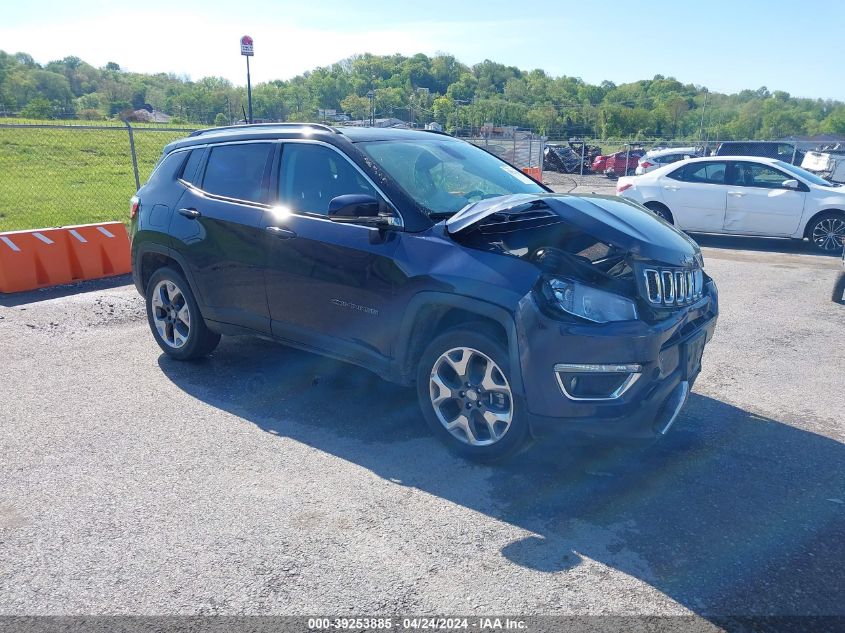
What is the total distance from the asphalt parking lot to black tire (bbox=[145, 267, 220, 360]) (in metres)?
0.16

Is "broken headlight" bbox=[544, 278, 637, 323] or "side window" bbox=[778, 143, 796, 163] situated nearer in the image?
"broken headlight" bbox=[544, 278, 637, 323]

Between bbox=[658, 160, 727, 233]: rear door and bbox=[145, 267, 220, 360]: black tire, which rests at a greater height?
bbox=[658, 160, 727, 233]: rear door

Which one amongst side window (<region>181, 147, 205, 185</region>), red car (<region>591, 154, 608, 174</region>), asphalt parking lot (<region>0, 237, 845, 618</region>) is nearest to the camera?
asphalt parking lot (<region>0, 237, 845, 618</region>)

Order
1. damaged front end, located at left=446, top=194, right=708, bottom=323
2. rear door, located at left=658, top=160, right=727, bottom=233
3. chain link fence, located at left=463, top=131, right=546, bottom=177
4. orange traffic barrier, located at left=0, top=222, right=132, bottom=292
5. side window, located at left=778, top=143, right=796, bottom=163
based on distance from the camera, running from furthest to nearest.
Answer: side window, located at left=778, top=143, right=796, bottom=163 → chain link fence, located at left=463, top=131, right=546, bottom=177 → rear door, located at left=658, top=160, right=727, bottom=233 → orange traffic barrier, located at left=0, top=222, right=132, bottom=292 → damaged front end, located at left=446, top=194, right=708, bottom=323

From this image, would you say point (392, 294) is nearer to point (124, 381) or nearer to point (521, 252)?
point (521, 252)

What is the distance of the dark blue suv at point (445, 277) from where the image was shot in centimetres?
363

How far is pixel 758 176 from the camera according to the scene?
12.2 meters

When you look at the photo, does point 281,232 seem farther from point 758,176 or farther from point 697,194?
point 758,176

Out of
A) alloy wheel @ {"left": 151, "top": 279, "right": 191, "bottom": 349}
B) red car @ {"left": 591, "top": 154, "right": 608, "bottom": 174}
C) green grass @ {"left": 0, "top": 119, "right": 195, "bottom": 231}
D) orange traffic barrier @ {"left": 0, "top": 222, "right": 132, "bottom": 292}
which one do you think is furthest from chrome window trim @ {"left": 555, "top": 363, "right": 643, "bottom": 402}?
red car @ {"left": 591, "top": 154, "right": 608, "bottom": 174}

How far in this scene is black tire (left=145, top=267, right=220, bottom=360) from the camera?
18.5ft

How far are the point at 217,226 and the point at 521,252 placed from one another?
8.11 ft

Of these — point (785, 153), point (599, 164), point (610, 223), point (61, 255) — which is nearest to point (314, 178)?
point (610, 223)

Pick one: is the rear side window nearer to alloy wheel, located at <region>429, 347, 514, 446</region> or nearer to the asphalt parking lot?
the asphalt parking lot

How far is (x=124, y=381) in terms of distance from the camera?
5.52 meters
